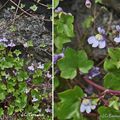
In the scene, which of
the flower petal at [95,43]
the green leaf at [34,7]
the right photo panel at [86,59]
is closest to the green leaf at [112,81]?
the right photo panel at [86,59]

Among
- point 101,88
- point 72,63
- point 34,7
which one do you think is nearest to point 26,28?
point 34,7

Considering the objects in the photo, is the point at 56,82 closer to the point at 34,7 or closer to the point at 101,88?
the point at 101,88

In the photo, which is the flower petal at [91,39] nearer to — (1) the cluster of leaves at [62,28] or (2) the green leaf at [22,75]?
(1) the cluster of leaves at [62,28]

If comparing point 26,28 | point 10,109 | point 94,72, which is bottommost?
point 10,109

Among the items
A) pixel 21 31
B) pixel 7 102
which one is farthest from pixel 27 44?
pixel 7 102

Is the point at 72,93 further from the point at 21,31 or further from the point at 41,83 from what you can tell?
the point at 21,31

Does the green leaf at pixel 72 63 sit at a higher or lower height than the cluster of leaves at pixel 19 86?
higher

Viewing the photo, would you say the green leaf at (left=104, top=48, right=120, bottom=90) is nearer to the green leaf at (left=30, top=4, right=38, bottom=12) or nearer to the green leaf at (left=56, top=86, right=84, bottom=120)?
the green leaf at (left=56, top=86, right=84, bottom=120)
